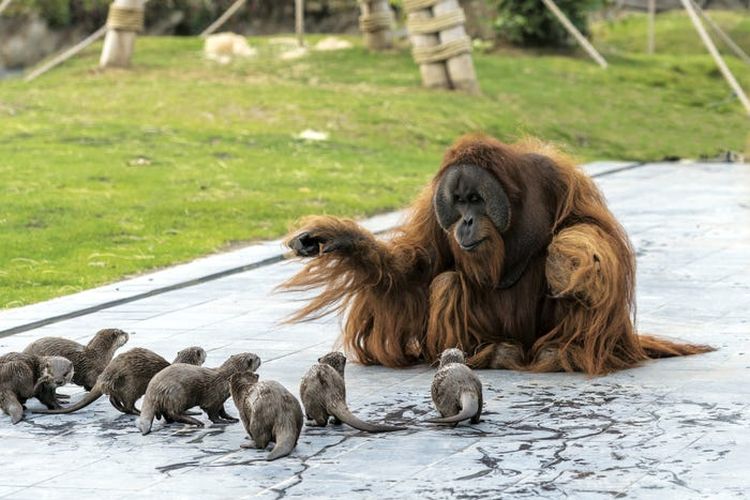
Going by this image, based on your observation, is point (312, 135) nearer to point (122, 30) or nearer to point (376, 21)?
point (122, 30)

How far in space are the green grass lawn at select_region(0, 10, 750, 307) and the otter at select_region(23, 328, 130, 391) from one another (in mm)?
2314

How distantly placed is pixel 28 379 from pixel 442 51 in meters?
13.1

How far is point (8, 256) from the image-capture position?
9.91 m

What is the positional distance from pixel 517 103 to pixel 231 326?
11340mm

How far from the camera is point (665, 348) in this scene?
681 cm

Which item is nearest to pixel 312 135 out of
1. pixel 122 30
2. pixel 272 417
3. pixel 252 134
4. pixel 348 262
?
pixel 252 134

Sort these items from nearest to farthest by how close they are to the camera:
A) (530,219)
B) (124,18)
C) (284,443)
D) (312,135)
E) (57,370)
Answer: (284,443), (57,370), (530,219), (312,135), (124,18)

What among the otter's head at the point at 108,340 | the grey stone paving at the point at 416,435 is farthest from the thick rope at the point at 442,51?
the otter's head at the point at 108,340

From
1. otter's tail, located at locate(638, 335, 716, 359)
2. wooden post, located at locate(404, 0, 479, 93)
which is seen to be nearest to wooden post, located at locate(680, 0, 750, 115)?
wooden post, located at locate(404, 0, 479, 93)

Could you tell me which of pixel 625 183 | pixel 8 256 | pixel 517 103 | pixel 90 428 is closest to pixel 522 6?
pixel 517 103

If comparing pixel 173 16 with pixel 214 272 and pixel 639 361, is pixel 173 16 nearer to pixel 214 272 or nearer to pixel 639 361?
pixel 214 272

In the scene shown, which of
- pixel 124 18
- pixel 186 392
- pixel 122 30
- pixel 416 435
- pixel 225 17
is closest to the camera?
pixel 416 435

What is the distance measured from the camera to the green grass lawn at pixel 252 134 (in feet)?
35.7

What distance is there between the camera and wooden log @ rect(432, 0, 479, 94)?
18.1m
